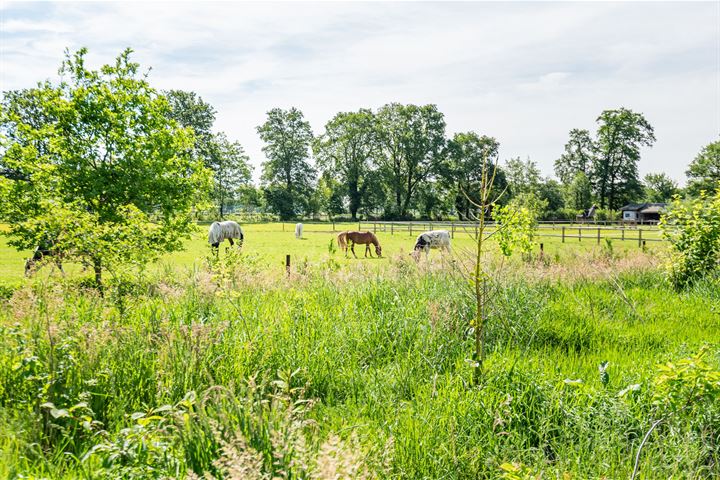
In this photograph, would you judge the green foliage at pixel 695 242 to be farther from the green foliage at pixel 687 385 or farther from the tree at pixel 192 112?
the tree at pixel 192 112

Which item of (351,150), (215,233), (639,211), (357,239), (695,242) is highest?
(351,150)

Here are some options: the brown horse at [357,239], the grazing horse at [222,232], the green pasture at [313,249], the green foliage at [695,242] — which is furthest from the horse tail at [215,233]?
the green foliage at [695,242]

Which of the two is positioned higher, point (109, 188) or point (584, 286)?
point (109, 188)

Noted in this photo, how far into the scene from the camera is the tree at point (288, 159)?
2773 inches

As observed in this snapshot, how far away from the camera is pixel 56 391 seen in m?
3.34

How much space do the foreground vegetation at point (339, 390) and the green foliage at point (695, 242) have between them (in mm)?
3078

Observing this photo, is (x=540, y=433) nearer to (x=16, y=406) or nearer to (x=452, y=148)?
(x=16, y=406)

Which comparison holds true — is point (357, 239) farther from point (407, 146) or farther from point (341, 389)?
point (407, 146)

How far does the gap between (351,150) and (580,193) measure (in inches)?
1682

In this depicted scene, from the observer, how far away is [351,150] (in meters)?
71.7

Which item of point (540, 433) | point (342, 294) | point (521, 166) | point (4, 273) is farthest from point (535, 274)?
point (521, 166)

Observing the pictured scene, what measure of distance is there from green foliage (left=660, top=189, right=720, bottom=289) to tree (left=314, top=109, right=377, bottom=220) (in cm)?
6154

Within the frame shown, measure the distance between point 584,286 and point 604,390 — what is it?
17.4ft

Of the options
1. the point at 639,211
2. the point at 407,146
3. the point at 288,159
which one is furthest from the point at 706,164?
the point at 288,159
